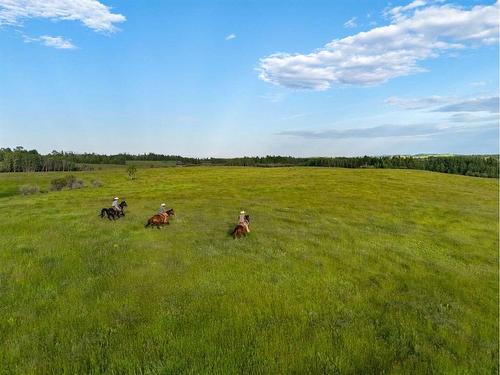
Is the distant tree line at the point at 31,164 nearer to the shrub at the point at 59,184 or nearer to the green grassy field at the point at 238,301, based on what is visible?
the shrub at the point at 59,184

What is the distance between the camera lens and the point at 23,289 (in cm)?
1320

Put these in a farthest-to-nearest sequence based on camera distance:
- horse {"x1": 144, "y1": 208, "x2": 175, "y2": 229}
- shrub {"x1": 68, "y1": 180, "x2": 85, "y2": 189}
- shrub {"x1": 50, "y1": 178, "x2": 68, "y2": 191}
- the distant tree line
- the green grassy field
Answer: the distant tree line, shrub {"x1": 50, "y1": 178, "x2": 68, "y2": 191}, shrub {"x1": 68, "y1": 180, "x2": 85, "y2": 189}, horse {"x1": 144, "y1": 208, "x2": 175, "y2": 229}, the green grassy field

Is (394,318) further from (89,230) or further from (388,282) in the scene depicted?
(89,230)

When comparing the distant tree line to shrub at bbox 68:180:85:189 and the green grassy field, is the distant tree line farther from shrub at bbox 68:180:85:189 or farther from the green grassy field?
the green grassy field

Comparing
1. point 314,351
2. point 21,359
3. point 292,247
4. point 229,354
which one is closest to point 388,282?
point 292,247

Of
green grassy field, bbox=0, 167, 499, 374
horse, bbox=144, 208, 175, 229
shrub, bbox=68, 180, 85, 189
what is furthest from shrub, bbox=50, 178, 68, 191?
horse, bbox=144, 208, 175, 229

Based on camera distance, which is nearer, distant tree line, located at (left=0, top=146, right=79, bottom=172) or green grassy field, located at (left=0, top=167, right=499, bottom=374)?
green grassy field, located at (left=0, top=167, right=499, bottom=374)

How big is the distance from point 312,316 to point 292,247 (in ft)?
30.6

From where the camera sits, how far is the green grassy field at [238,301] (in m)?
9.04

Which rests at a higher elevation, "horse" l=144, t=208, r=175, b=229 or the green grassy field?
"horse" l=144, t=208, r=175, b=229

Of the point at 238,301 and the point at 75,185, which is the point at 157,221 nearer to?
the point at 238,301

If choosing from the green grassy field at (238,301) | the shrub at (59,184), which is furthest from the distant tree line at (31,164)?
the green grassy field at (238,301)

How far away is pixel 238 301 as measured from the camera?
12344 millimetres

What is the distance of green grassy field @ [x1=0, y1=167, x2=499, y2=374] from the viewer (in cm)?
904
